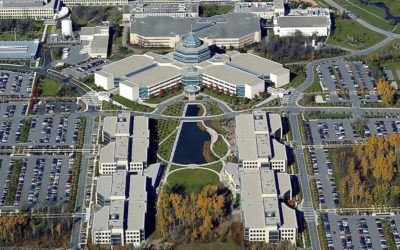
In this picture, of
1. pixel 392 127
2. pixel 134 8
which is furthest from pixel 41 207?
pixel 134 8

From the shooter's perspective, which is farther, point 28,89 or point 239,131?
point 28,89

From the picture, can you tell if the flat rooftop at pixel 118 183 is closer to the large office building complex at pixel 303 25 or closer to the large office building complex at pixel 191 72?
the large office building complex at pixel 191 72

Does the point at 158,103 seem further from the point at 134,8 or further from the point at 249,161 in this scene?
the point at 134,8

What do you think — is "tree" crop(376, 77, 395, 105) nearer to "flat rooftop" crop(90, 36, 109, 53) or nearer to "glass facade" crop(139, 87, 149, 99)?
"glass facade" crop(139, 87, 149, 99)

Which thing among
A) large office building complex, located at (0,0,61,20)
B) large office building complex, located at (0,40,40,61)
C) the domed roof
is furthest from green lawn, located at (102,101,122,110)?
large office building complex, located at (0,0,61,20)

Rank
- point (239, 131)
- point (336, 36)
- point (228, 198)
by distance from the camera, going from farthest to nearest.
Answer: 1. point (336, 36)
2. point (239, 131)
3. point (228, 198)

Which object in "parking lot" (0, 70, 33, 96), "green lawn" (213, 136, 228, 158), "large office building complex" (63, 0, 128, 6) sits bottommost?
"large office building complex" (63, 0, 128, 6)

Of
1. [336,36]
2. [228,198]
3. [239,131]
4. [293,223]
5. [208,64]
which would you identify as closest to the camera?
[293,223]
